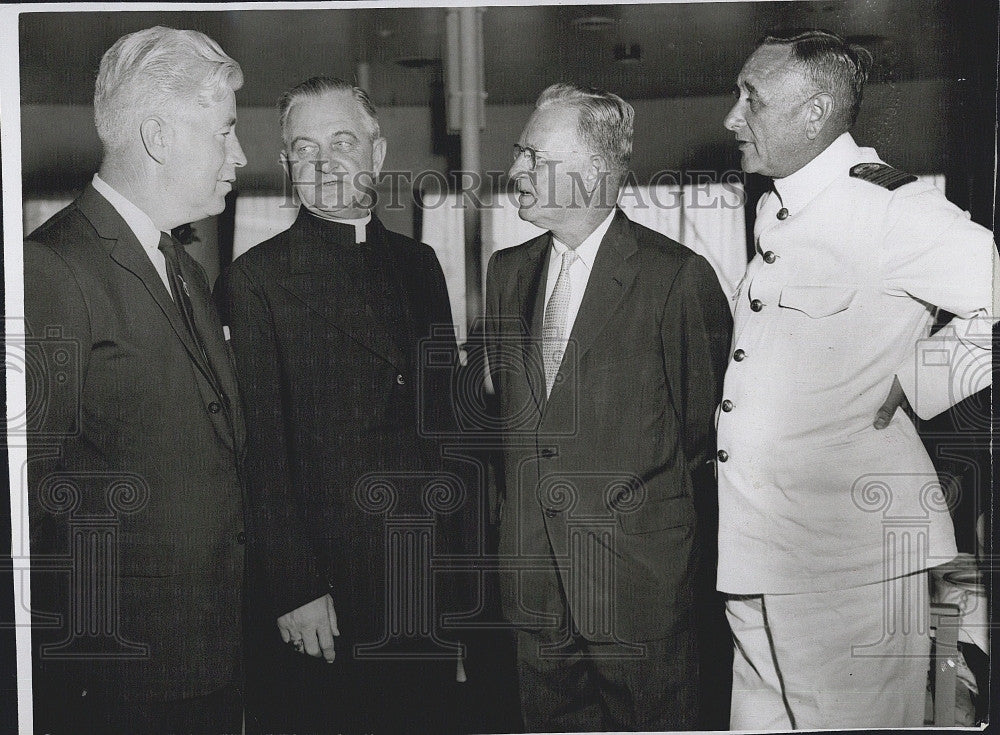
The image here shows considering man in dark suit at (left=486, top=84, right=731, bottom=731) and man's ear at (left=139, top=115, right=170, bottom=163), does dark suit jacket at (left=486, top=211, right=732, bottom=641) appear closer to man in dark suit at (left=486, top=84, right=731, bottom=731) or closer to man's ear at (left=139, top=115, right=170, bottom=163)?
man in dark suit at (left=486, top=84, right=731, bottom=731)

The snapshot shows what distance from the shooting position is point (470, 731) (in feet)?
7.75

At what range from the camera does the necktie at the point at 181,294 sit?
2.23 meters

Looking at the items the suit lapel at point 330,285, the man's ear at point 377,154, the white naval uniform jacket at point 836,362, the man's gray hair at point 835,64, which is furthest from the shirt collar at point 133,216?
the man's gray hair at point 835,64

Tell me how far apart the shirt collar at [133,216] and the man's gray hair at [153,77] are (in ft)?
0.29

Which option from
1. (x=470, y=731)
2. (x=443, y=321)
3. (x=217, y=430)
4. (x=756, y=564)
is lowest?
(x=470, y=731)

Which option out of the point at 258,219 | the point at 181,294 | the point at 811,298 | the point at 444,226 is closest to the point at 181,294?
the point at 181,294

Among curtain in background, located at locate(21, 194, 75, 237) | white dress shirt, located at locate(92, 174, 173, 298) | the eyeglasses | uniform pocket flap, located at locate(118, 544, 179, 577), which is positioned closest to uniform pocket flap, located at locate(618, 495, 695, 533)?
the eyeglasses

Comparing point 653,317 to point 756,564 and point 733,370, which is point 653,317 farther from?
point 756,564

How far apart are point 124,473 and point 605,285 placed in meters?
1.23

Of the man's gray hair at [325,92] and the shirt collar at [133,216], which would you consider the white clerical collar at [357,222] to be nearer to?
the man's gray hair at [325,92]

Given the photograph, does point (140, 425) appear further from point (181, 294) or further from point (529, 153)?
point (529, 153)

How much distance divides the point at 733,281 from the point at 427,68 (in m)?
0.89

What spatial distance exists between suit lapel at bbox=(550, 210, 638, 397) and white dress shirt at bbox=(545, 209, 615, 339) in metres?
0.01

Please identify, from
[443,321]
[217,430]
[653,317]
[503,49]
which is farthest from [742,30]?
[217,430]
